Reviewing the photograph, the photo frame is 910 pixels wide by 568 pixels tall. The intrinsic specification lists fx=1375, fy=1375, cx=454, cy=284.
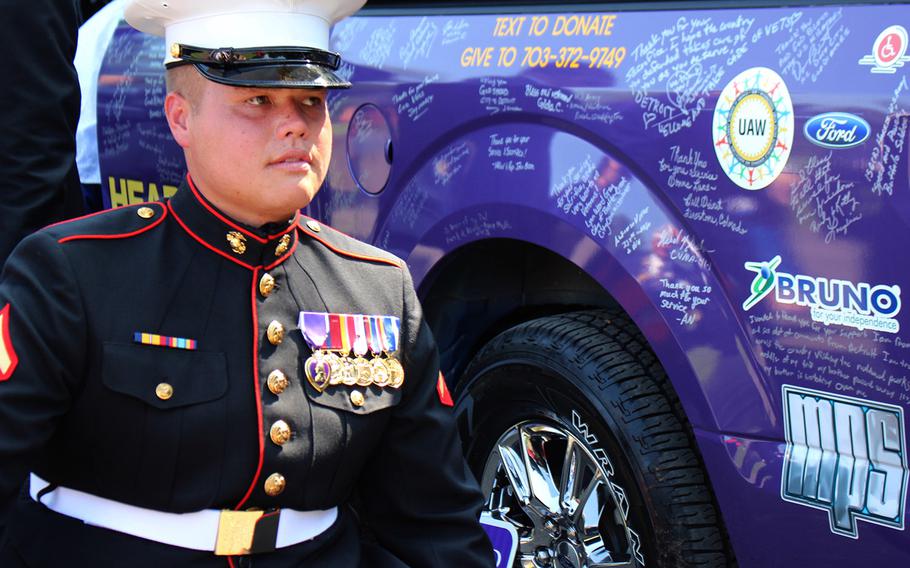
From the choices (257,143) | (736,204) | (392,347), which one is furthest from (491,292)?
(257,143)

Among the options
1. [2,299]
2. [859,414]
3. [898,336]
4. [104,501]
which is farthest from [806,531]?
[2,299]

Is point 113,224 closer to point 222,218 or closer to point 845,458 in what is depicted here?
point 222,218

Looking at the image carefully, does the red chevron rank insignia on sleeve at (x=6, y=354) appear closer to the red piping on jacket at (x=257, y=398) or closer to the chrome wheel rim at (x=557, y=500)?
the red piping on jacket at (x=257, y=398)

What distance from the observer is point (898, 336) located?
2166mm

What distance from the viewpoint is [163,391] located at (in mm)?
1934

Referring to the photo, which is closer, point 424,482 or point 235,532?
point 235,532

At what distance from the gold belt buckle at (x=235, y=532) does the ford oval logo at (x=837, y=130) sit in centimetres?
108

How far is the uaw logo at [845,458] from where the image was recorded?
2.21 metres

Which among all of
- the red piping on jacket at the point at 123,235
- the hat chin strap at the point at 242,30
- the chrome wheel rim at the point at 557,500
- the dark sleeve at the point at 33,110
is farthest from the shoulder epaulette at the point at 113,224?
the chrome wheel rim at the point at 557,500

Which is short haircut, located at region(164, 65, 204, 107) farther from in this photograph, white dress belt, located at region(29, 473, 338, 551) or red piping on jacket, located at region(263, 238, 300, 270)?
white dress belt, located at region(29, 473, 338, 551)

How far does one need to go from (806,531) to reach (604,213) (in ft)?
2.26

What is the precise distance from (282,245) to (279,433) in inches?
12.1

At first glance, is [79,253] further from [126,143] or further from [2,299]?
[126,143]

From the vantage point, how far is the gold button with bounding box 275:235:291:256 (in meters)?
2.13
